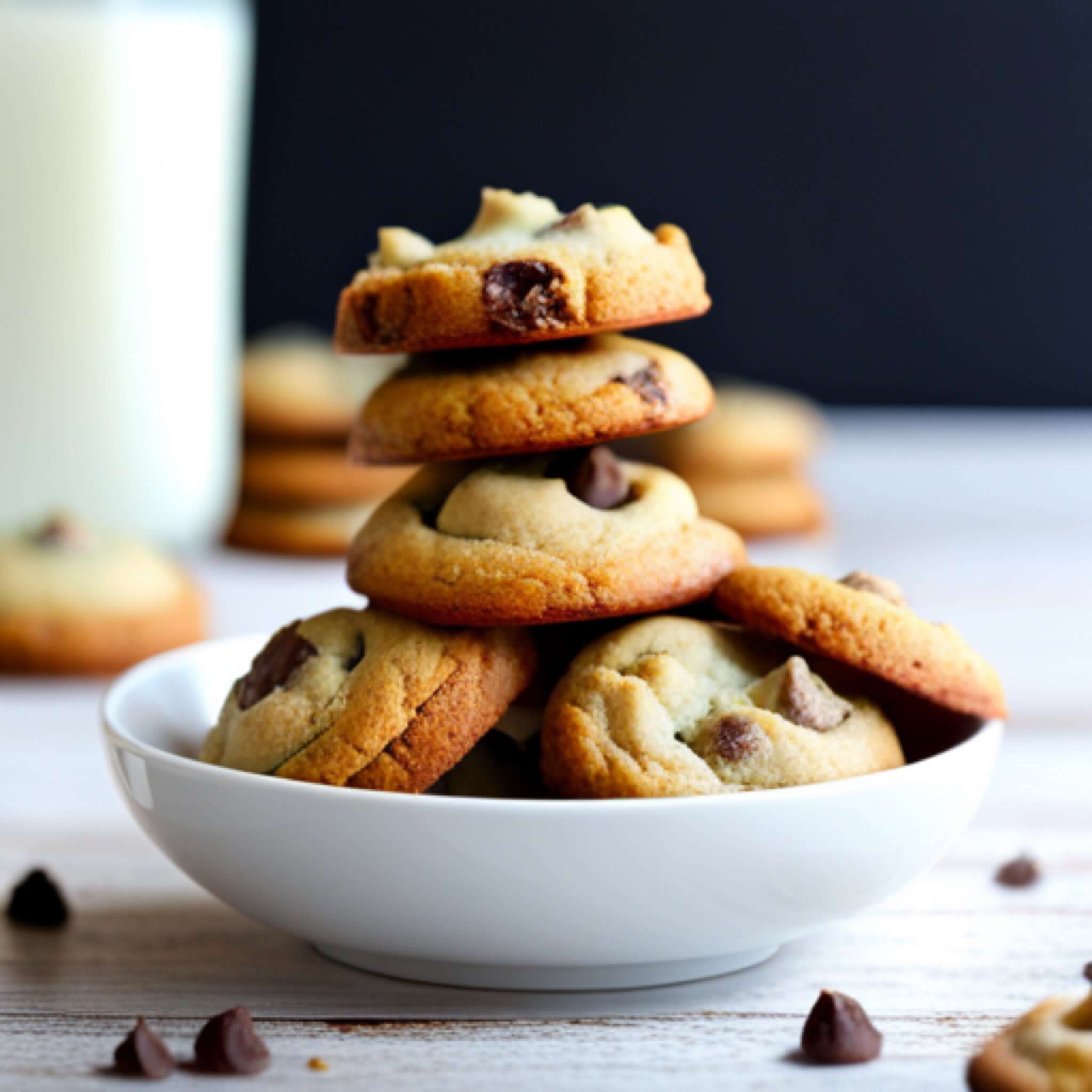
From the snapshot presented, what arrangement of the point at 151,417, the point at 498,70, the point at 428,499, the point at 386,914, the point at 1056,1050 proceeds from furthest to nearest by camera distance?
1. the point at 498,70
2. the point at 151,417
3. the point at 428,499
4. the point at 386,914
5. the point at 1056,1050

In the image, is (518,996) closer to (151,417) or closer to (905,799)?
(905,799)

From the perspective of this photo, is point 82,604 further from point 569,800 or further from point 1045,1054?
point 1045,1054

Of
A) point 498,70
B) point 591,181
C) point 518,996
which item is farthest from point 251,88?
point 518,996

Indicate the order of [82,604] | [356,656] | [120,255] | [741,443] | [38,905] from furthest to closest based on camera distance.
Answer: [741,443] → [120,255] → [82,604] → [38,905] → [356,656]

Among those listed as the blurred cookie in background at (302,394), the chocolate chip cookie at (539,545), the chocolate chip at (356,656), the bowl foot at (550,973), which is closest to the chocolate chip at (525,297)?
the chocolate chip cookie at (539,545)

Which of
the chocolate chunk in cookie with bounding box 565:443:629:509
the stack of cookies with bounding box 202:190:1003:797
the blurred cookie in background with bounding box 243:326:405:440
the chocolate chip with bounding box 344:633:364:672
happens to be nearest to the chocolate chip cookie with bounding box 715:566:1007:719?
the stack of cookies with bounding box 202:190:1003:797

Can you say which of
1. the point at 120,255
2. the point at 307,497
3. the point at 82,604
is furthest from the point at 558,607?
the point at 120,255
